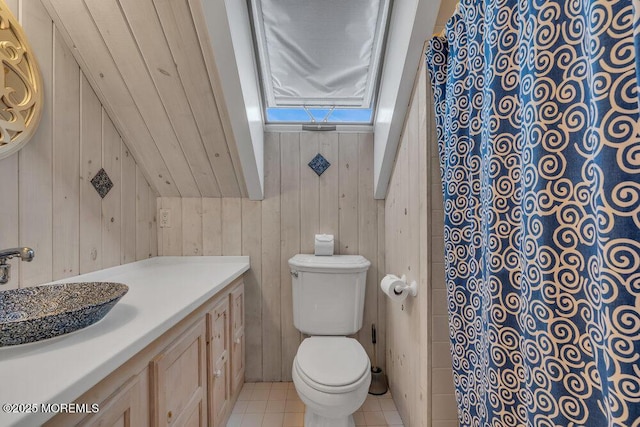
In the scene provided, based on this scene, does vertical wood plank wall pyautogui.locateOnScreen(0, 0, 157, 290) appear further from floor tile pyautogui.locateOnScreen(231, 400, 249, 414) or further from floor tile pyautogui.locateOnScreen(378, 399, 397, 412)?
floor tile pyautogui.locateOnScreen(378, 399, 397, 412)

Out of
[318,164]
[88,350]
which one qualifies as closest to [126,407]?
[88,350]

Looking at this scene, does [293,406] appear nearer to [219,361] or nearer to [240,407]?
[240,407]

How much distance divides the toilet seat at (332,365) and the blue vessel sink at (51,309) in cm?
84

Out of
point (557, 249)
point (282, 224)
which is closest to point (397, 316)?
point (282, 224)

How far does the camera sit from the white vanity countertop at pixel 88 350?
1.56ft

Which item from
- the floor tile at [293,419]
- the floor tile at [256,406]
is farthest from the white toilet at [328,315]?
the floor tile at [256,406]

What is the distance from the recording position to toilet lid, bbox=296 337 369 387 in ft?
3.99

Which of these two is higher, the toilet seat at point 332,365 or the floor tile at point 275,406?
the toilet seat at point 332,365

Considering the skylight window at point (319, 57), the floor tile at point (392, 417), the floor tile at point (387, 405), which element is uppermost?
the skylight window at point (319, 57)

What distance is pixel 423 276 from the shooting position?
3.83ft

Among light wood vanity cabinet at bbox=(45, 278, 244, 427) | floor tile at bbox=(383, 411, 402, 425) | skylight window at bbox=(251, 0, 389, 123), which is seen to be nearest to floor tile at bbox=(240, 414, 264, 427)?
light wood vanity cabinet at bbox=(45, 278, 244, 427)

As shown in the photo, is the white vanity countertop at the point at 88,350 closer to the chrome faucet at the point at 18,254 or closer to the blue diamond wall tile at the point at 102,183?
the chrome faucet at the point at 18,254

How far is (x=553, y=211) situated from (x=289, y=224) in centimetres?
151

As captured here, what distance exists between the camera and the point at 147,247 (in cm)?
174
